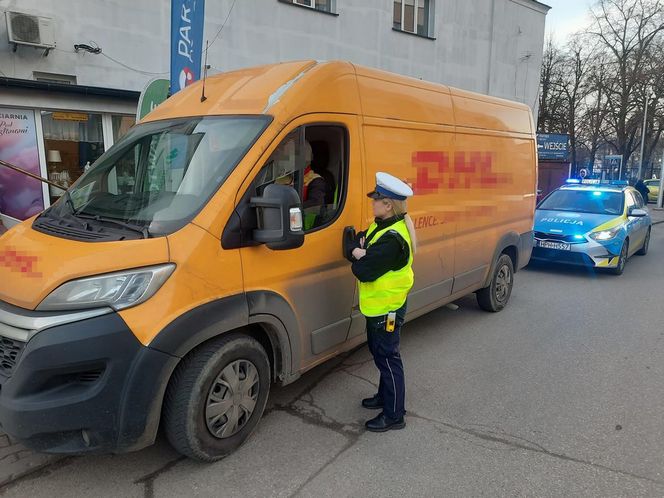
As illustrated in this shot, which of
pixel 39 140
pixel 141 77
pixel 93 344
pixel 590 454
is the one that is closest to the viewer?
pixel 93 344

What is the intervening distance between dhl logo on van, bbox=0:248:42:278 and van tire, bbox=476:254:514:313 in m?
4.85

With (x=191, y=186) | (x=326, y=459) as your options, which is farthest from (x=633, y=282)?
(x=191, y=186)

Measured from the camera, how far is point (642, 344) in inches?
205

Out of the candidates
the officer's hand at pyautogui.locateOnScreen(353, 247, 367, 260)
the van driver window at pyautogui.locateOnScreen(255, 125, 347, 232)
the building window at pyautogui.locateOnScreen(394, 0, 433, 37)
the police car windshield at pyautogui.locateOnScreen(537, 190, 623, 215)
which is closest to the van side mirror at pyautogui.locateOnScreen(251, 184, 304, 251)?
the van driver window at pyautogui.locateOnScreen(255, 125, 347, 232)

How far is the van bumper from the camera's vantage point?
94.0 inches

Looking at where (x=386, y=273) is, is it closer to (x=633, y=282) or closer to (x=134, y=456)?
(x=134, y=456)

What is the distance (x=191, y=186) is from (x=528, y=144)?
495cm

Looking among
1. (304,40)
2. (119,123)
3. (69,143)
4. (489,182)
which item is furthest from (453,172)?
(304,40)

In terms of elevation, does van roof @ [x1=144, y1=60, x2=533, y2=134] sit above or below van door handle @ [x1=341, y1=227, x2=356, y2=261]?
above

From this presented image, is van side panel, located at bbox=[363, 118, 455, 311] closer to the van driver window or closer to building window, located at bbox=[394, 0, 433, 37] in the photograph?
the van driver window

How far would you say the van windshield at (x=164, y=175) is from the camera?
2871 mm

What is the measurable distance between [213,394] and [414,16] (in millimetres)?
14867

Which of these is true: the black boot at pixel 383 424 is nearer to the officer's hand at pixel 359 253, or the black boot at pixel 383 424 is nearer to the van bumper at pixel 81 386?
the officer's hand at pixel 359 253

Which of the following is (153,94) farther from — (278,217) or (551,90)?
(551,90)
